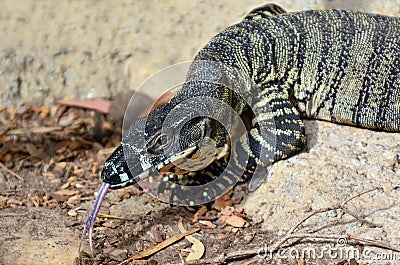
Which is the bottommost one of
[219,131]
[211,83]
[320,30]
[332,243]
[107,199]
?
[107,199]

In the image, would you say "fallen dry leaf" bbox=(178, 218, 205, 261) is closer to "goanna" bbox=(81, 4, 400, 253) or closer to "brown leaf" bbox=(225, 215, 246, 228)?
"brown leaf" bbox=(225, 215, 246, 228)

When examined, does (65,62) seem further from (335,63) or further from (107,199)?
(335,63)

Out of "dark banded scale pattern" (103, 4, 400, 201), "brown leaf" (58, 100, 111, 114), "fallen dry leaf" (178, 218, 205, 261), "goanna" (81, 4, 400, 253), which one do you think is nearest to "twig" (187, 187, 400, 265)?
"fallen dry leaf" (178, 218, 205, 261)

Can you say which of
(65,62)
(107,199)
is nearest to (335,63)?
(107,199)

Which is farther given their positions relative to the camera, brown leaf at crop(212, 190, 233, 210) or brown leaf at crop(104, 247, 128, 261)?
brown leaf at crop(212, 190, 233, 210)

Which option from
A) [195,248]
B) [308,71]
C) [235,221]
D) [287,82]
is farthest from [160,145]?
[308,71]

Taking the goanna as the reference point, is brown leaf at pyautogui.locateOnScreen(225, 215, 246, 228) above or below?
below
